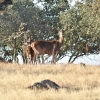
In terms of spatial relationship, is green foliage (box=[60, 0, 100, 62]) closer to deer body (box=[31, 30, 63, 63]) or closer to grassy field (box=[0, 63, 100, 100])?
deer body (box=[31, 30, 63, 63])

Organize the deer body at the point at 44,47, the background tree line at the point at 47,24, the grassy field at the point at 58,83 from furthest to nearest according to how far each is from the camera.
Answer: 1. the background tree line at the point at 47,24
2. the deer body at the point at 44,47
3. the grassy field at the point at 58,83

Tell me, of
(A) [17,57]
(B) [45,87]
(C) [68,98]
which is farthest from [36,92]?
(A) [17,57]

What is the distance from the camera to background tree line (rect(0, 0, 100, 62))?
129 feet

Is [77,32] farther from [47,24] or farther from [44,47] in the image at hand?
[44,47]

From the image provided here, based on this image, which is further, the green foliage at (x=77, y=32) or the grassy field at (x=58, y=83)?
the green foliage at (x=77, y=32)

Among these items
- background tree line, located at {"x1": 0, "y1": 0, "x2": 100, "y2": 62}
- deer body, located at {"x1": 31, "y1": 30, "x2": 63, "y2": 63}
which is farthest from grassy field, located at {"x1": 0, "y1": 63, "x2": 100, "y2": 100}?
background tree line, located at {"x1": 0, "y1": 0, "x2": 100, "y2": 62}

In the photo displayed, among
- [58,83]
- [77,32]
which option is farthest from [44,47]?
[77,32]

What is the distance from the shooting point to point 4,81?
556 inches

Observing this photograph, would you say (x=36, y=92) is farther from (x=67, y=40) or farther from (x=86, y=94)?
(x=67, y=40)

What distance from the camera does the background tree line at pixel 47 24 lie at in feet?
129

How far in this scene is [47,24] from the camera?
42500mm

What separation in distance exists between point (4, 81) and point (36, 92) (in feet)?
9.29

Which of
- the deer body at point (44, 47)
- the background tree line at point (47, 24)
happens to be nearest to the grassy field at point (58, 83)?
the deer body at point (44, 47)

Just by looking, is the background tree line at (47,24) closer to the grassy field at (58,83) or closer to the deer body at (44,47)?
the deer body at (44,47)
